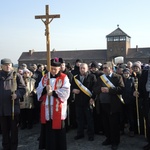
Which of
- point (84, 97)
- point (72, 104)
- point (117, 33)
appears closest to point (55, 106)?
point (84, 97)

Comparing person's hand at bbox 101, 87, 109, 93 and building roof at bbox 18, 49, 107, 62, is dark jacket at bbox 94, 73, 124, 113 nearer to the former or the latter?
person's hand at bbox 101, 87, 109, 93

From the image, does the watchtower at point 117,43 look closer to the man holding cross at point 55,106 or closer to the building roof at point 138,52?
the building roof at point 138,52

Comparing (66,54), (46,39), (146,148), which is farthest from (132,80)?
(66,54)

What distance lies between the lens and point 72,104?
8.16m

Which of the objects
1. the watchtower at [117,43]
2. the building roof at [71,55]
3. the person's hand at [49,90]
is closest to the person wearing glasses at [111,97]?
the person's hand at [49,90]

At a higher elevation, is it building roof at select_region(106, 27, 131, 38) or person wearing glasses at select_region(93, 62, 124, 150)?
building roof at select_region(106, 27, 131, 38)

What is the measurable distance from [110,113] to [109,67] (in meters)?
1.10

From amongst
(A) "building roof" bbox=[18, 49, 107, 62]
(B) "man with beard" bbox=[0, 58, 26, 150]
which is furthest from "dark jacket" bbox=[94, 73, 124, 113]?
(A) "building roof" bbox=[18, 49, 107, 62]

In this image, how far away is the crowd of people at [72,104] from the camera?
205 inches

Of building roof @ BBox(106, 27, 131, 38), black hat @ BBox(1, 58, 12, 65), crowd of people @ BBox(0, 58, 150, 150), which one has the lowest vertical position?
crowd of people @ BBox(0, 58, 150, 150)

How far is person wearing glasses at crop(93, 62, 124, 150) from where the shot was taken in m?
6.00

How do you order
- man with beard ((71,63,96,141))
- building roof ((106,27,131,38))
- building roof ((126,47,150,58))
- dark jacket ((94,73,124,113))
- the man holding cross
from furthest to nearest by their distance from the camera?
building roof ((106,27,131,38)) < building roof ((126,47,150,58)) < man with beard ((71,63,96,141)) < dark jacket ((94,73,124,113)) < the man holding cross

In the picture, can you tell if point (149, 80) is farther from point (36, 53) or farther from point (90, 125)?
point (36, 53)

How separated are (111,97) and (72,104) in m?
2.35
